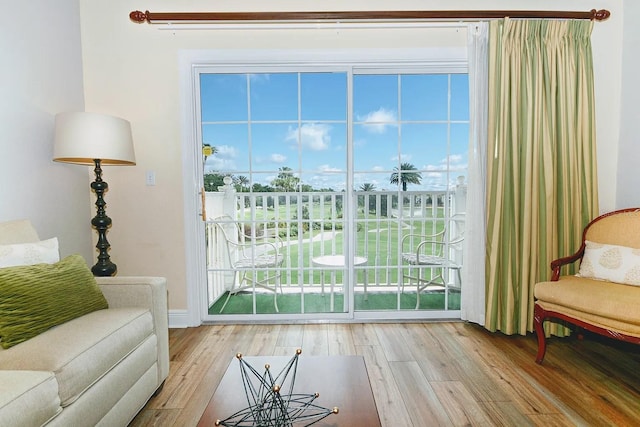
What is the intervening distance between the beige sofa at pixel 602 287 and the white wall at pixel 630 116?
43cm

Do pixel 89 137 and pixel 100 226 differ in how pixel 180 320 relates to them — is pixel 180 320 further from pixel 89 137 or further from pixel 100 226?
pixel 89 137

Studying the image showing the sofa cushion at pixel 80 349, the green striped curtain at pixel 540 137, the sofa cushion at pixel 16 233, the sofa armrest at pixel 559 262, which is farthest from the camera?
the green striped curtain at pixel 540 137

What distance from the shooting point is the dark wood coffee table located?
3.45ft

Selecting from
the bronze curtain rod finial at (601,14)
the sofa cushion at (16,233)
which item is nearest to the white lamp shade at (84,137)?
the sofa cushion at (16,233)

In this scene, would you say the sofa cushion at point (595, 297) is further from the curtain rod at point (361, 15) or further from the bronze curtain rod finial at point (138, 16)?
the bronze curtain rod finial at point (138, 16)

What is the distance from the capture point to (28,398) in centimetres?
102

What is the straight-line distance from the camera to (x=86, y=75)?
8.59 feet

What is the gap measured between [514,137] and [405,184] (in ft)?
2.85

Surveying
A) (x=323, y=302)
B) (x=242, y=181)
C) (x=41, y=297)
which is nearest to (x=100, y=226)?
(x=41, y=297)

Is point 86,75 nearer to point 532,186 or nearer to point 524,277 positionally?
point 532,186

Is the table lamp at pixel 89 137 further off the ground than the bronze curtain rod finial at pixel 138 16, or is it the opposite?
the bronze curtain rod finial at pixel 138 16

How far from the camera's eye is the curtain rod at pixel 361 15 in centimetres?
244

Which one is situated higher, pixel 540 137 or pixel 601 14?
pixel 601 14

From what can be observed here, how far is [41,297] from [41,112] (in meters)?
1.48
